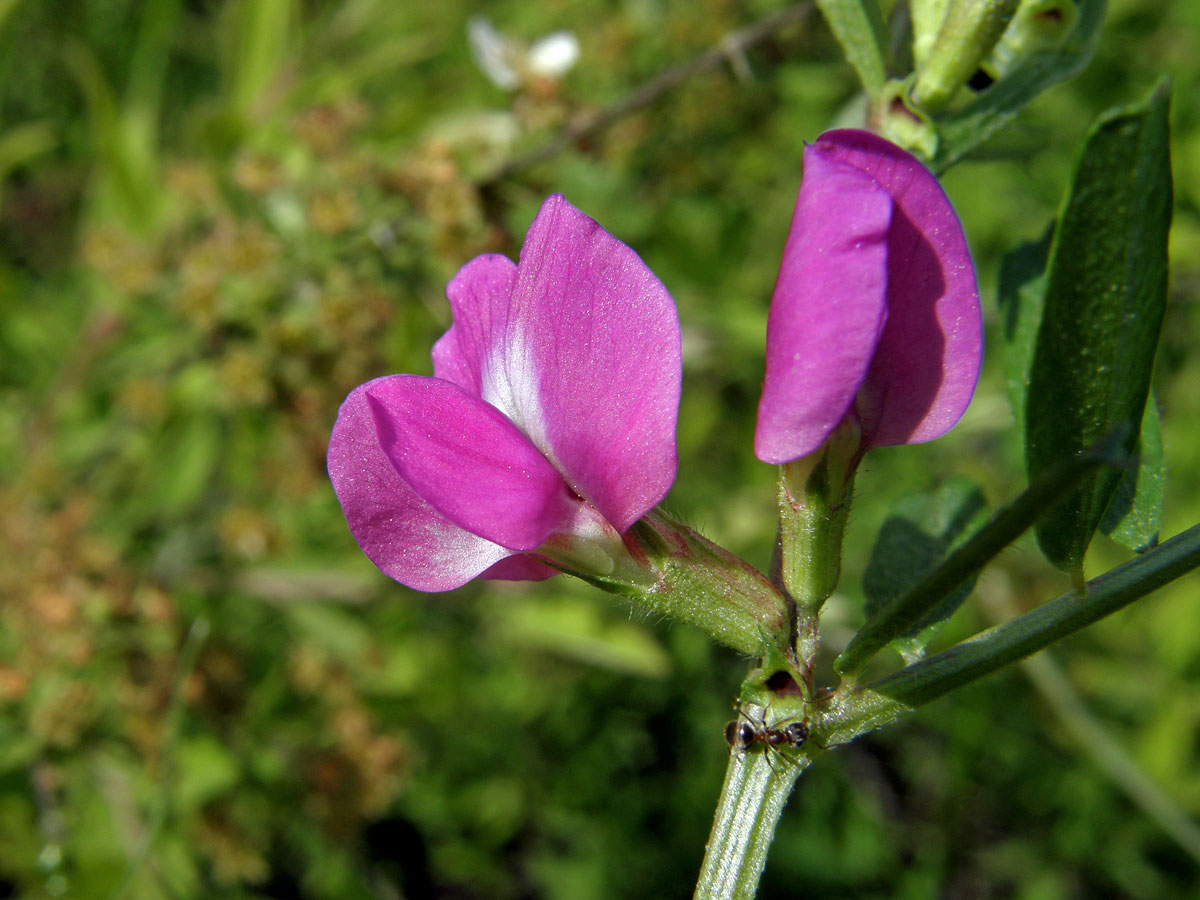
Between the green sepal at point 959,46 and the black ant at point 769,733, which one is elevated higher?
the green sepal at point 959,46

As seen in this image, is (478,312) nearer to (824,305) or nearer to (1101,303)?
(824,305)

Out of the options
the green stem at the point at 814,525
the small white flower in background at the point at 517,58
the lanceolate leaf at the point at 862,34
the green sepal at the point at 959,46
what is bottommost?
the green stem at the point at 814,525

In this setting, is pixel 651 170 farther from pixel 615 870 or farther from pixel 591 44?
pixel 615 870

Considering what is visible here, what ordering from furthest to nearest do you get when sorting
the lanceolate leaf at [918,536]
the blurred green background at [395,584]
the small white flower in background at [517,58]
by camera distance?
the small white flower in background at [517,58] → the blurred green background at [395,584] → the lanceolate leaf at [918,536]

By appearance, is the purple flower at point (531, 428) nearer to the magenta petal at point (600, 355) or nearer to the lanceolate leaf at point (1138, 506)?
the magenta petal at point (600, 355)

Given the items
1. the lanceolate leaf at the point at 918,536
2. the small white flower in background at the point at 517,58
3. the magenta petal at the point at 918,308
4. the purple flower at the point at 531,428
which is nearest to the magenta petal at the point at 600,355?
the purple flower at the point at 531,428

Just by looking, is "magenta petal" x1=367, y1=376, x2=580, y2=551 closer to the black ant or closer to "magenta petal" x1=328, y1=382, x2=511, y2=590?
"magenta petal" x1=328, y1=382, x2=511, y2=590

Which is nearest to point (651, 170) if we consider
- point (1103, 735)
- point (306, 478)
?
point (306, 478)
